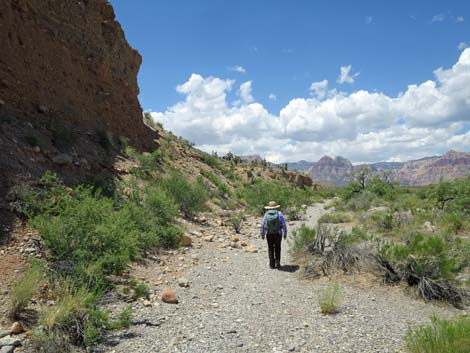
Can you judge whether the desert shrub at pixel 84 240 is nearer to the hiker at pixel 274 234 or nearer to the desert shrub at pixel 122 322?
the desert shrub at pixel 122 322

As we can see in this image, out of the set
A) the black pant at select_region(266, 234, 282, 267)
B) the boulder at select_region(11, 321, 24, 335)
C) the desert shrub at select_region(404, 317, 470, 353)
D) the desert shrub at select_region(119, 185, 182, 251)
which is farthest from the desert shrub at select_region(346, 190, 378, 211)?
the boulder at select_region(11, 321, 24, 335)

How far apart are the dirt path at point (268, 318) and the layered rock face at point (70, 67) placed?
8368 millimetres

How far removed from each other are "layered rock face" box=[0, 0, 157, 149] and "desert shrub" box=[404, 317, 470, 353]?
11.4 meters

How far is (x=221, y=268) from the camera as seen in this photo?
26.1ft

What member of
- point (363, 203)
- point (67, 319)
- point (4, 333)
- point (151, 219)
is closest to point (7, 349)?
point (4, 333)

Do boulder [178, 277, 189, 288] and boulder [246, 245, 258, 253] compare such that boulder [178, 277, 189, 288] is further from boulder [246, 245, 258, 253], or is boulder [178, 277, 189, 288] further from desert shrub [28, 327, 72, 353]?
boulder [246, 245, 258, 253]

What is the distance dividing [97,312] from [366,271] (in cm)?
532

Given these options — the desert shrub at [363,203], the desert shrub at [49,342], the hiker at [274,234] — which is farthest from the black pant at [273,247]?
the desert shrub at [363,203]

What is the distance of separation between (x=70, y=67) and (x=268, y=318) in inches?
516

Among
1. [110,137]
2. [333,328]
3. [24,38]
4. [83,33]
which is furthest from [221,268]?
[83,33]

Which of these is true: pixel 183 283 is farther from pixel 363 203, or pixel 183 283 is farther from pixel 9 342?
pixel 363 203

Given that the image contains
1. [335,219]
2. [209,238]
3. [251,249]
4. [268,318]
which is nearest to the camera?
[268,318]

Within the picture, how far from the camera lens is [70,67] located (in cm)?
1349

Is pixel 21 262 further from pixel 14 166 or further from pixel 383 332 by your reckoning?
pixel 383 332
